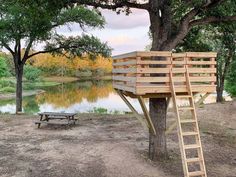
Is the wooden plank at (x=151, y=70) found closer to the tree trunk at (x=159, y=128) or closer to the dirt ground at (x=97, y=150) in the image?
the tree trunk at (x=159, y=128)

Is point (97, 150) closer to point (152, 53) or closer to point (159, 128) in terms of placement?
point (159, 128)

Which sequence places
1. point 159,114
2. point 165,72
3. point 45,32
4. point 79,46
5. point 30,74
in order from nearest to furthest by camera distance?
point 165,72 → point 159,114 → point 45,32 → point 79,46 → point 30,74

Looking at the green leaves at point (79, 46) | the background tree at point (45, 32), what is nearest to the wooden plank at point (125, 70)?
the background tree at point (45, 32)

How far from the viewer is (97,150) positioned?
36.2ft

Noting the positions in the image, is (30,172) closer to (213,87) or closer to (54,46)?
(213,87)

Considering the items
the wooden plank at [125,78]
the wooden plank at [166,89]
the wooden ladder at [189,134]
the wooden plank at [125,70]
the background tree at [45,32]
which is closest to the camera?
the wooden ladder at [189,134]

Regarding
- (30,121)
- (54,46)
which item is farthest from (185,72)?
(54,46)

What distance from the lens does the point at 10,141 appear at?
41.2 ft

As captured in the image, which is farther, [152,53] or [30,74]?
[30,74]

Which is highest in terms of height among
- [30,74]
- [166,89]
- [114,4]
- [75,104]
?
[30,74]

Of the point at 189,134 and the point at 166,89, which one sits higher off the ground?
the point at 166,89

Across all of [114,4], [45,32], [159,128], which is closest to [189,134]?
[159,128]

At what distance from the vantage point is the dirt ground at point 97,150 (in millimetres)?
9227

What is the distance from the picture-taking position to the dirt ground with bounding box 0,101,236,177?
9.23 m
